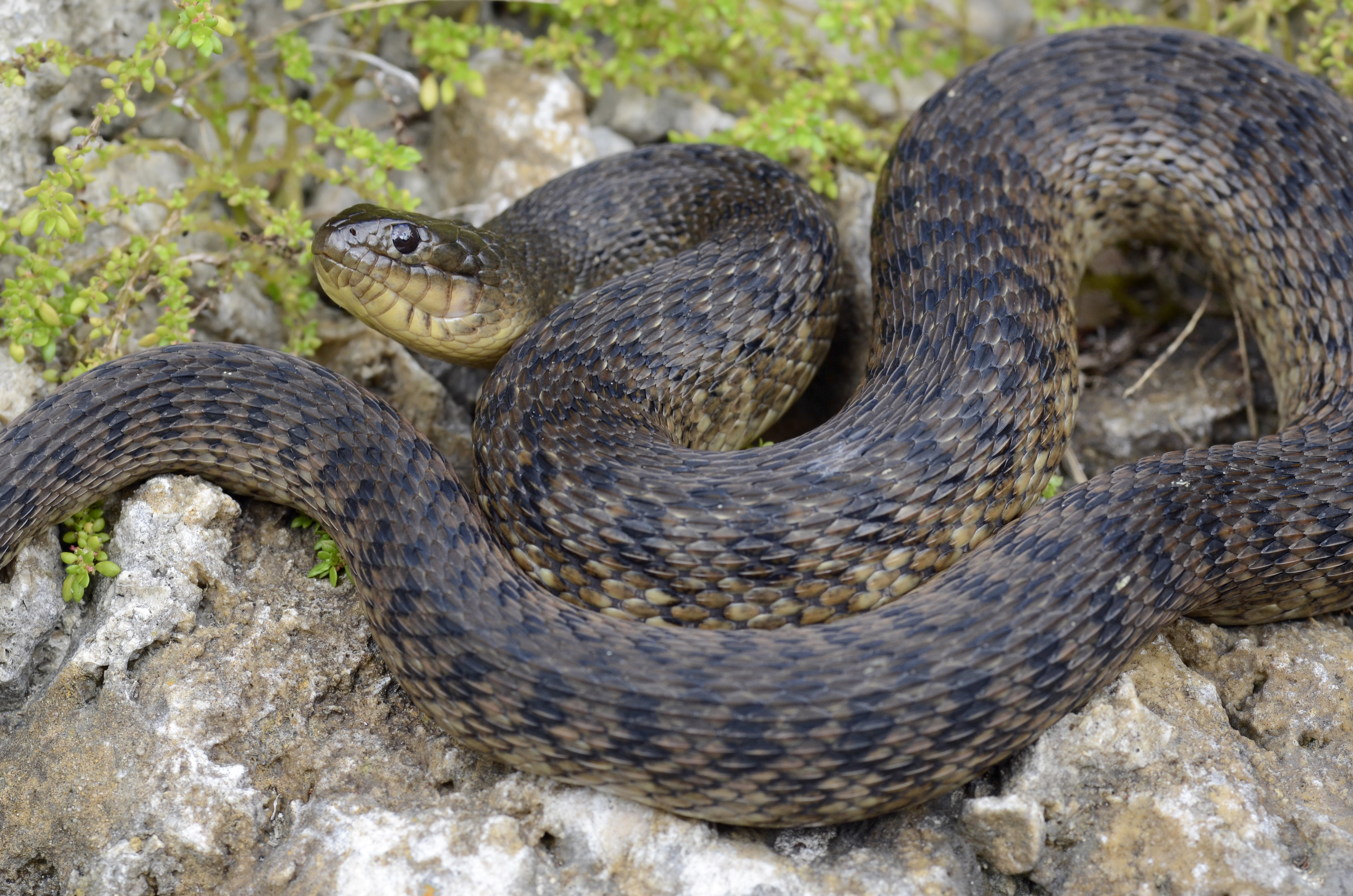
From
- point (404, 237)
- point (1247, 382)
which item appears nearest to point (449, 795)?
point (404, 237)

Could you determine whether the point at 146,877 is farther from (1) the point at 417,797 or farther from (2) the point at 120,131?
(2) the point at 120,131

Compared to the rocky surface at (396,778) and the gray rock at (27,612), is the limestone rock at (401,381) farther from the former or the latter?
the gray rock at (27,612)

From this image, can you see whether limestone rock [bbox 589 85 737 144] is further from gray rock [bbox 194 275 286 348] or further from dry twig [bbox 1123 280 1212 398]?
dry twig [bbox 1123 280 1212 398]

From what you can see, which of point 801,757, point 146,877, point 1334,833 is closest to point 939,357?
point 801,757

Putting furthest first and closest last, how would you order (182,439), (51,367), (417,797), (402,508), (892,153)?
(892,153), (51,367), (182,439), (402,508), (417,797)

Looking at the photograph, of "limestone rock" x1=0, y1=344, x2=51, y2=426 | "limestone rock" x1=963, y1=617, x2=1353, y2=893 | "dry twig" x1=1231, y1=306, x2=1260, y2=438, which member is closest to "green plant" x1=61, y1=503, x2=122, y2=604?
"limestone rock" x1=0, y1=344, x2=51, y2=426

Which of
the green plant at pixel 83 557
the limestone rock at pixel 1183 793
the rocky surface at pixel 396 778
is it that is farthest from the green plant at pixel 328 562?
the limestone rock at pixel 1183 793
